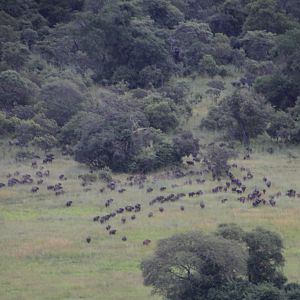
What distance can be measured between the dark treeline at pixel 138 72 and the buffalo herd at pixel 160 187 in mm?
2508

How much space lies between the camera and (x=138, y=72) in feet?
265

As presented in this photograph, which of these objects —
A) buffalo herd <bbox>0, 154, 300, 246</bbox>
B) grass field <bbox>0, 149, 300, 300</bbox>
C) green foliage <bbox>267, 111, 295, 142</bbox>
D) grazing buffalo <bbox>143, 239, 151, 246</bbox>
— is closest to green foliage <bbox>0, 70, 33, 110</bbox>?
buffalo herd <bbox>0, 154, 300, 246</bbox>

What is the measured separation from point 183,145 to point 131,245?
58.9 ft

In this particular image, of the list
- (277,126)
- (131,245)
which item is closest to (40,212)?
(131,245)

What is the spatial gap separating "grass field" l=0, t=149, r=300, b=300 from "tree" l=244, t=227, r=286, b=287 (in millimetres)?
3423

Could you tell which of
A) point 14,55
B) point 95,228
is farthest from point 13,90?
point 95,228

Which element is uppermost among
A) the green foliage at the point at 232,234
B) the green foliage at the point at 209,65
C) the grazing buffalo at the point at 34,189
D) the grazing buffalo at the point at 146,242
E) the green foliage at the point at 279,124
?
the green foliage at the point at 209,65

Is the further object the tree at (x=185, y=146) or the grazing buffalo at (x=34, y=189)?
the tree at (x=185, y=146)

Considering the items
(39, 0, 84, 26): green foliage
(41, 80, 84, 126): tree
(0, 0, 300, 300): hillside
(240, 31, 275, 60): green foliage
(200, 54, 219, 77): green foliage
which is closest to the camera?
(0, 0, 300, 300): hillside

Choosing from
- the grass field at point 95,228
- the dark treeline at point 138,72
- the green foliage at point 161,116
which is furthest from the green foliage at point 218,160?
the green foliage at point 161,116

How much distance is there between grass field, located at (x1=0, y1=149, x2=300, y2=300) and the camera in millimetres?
37344

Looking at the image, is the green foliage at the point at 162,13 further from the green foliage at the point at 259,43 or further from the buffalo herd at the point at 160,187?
the buffalo herd at the point at 160,187

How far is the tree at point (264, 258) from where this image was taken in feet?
114

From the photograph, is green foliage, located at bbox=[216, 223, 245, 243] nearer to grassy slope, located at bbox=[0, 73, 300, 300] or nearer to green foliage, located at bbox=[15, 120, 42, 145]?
grassy slope, located at bbox=[0, 73, 300, 300]
